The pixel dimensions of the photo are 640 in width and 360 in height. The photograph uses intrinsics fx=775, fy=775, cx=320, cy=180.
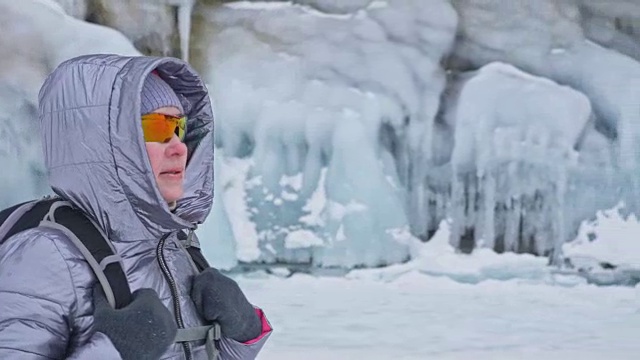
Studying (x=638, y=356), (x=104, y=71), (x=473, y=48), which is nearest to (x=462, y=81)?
(x=473, y=48)

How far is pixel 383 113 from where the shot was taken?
7.45ft

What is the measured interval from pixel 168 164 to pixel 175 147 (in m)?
0.02

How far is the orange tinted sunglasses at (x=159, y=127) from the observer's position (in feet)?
2.90

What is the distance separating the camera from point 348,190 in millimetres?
2234

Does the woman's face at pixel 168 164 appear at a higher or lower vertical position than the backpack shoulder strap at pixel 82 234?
higher

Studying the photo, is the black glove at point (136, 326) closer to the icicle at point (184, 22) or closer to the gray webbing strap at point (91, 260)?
the gray webbing strap at point (91, 260)

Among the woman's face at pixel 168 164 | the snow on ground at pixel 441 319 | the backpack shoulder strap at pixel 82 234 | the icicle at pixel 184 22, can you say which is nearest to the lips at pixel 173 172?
the woman's face at pixel 168 164

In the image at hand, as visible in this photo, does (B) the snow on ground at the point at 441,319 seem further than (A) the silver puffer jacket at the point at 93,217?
Yes

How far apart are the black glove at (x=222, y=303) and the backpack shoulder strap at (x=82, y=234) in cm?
14

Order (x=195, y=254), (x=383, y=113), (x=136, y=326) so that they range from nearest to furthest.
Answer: (x=136, y=326) → (x=195, y=254) → (x=383, y=113)

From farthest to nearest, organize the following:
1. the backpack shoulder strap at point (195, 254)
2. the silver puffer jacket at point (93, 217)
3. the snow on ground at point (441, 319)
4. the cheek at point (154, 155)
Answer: the snow on ground at point (441, 319) < the backpack shoulder strap at point (195, 254) < the cheek at point (154, 155) < the silver puffer jacket at point (93, 217)

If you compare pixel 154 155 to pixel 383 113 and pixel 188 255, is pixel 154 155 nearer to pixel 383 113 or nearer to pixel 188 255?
pixel 188 255

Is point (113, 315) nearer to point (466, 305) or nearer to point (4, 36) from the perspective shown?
point (466, 305)

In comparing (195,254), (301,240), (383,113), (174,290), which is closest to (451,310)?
(301,240)
